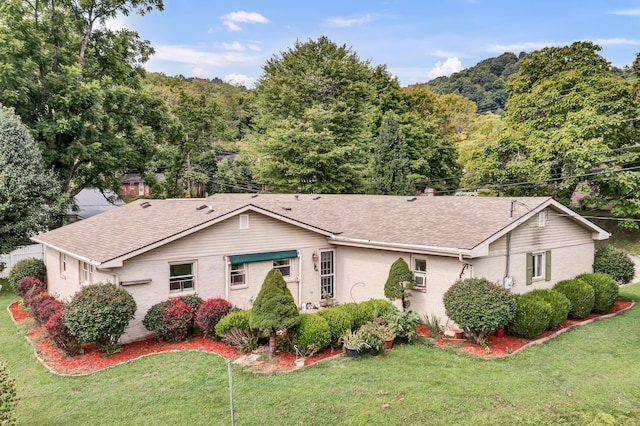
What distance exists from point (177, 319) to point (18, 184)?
1452 cm

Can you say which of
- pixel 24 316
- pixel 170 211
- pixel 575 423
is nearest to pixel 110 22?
pixel 170 211

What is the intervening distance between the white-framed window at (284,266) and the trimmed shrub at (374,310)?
4.18m

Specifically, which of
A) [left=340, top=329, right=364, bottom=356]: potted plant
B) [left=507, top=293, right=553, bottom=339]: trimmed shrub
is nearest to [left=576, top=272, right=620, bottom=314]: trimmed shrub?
[left=507, top=293, right=553, bottom=339]: trimmed shrub

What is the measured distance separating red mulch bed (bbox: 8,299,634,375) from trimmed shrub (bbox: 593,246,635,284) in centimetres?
498

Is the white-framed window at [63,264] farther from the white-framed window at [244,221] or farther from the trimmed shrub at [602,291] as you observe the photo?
the trimmed shrub at [602,291]

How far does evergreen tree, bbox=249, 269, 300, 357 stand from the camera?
9.93m

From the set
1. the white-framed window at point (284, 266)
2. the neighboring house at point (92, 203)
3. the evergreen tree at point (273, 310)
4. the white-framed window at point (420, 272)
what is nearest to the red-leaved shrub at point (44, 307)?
the evergreen tree at point (273, 310)

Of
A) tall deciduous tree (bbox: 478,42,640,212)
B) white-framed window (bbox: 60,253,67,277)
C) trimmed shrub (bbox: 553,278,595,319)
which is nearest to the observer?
trimmed shrub (bbox: 553,278,595,319)

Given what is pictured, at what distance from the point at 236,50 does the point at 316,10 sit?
1255 centimetres

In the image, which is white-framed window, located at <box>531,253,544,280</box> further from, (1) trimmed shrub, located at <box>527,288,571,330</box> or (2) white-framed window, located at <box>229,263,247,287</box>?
(2) white-framed window, located at <box>229,263,247,287</box>

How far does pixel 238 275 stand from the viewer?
14.1m

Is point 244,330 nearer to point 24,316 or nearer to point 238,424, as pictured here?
point 238,424

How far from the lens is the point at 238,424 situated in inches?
285

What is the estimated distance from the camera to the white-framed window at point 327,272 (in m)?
16.0
